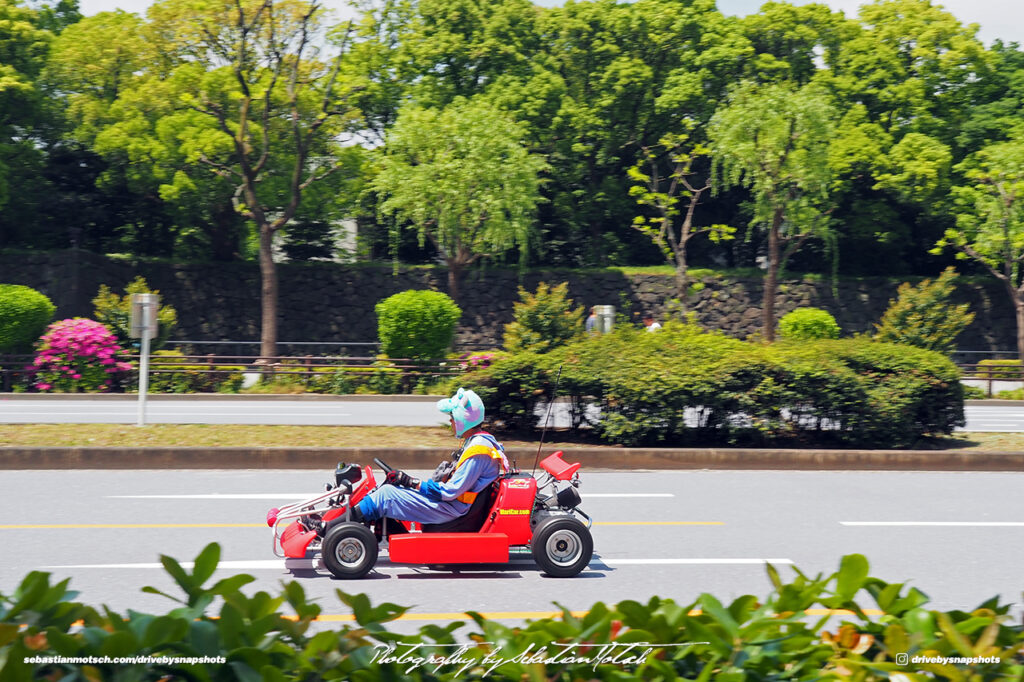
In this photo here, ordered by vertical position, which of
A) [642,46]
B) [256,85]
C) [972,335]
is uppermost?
[642,46]

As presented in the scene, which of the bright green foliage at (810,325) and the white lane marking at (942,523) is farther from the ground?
the bright green foliage at (810,325)

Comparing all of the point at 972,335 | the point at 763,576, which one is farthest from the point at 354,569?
the point at 972,335

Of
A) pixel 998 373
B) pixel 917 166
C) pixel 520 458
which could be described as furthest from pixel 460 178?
pixel 520 458

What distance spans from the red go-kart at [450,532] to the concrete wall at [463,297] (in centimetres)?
2711

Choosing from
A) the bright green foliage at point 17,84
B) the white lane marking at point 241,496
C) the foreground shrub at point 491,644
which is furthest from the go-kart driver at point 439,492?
the bright green foliage at point 17,84

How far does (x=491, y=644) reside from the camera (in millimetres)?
2906

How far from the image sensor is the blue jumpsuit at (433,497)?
24.3 feet

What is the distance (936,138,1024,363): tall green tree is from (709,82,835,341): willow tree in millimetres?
5614

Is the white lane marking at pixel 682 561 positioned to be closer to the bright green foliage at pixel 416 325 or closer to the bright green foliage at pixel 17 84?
the bright green foliage at pixel 416 325

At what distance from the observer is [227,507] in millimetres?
9836

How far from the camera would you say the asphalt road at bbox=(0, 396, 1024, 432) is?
17312 millimetres

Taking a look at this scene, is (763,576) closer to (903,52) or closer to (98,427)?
(98,427)

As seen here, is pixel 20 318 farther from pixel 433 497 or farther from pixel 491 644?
pixel 491 644

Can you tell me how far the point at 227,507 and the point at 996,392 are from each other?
83.0ft
